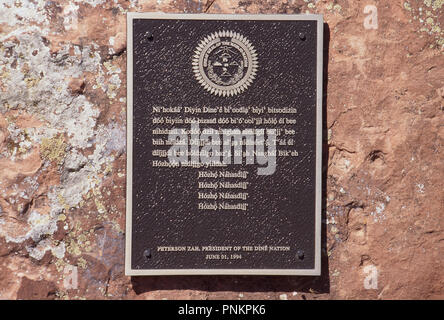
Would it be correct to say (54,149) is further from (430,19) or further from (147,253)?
(430,19)

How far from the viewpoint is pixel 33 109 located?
2939mm

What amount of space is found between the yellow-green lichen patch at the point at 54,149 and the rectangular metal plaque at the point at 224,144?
1.37ft

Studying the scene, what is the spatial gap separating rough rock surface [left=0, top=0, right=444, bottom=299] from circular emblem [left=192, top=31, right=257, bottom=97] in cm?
23

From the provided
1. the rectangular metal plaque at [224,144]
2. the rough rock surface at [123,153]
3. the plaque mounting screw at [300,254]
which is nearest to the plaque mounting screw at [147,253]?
the rectangular metal plaque at [224,144]

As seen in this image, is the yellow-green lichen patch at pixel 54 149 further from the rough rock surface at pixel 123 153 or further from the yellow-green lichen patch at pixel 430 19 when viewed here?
the yellow-green lichen patch at pixel 430 19

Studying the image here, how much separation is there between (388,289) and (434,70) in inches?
52.7

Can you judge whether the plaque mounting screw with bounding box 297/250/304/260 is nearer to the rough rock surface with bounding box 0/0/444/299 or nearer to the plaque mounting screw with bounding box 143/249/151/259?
the rough rock surface with bounding box 0/0/444/299

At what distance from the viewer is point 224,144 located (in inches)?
114

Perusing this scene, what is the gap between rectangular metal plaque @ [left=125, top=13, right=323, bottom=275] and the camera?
287cm

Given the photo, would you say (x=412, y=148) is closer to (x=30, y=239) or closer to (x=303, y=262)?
(x=303, y=262)

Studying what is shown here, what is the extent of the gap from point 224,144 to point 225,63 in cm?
47

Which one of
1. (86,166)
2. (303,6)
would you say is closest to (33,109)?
(86,166)

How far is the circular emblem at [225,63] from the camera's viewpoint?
9.46 feet

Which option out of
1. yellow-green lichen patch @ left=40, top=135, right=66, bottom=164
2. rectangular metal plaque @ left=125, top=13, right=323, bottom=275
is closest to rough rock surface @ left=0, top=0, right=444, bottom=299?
yellow-green lichen patch @ left=40, top=135, right=66, bottom=164
